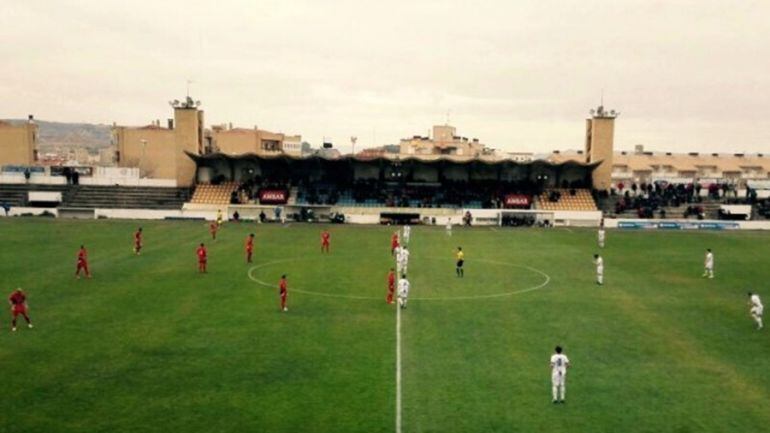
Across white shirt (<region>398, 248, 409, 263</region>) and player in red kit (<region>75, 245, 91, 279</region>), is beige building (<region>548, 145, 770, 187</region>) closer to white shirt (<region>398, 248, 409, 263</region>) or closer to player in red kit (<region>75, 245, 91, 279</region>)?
white shirt (<region>398, 248, 409, 263</region>)

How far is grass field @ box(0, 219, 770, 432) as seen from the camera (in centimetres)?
1527

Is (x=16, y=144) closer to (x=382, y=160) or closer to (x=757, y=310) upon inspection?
(x=382, y=160)

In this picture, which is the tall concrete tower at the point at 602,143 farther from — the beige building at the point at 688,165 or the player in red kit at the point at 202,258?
the player in red kit at the point at 202,258

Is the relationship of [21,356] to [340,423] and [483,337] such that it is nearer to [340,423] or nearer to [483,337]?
[340,423]

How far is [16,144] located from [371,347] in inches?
3410

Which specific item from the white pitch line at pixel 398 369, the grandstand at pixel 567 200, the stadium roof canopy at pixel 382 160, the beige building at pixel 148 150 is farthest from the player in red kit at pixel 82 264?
the beige building at pixel 148 150

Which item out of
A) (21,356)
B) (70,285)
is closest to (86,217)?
(70,285)

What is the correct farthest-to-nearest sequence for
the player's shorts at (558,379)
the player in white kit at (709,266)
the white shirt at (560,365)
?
the player in white kit at (709,266) → the player's shorts at (558,379) → the white shirt at (560,365)

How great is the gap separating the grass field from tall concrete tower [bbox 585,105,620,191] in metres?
35.5

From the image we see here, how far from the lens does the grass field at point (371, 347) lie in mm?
15273

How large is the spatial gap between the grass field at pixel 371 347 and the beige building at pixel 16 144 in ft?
193

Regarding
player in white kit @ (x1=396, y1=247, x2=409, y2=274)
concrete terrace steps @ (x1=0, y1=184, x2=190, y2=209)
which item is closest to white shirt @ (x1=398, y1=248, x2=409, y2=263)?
player in white kit @ (x1=396, y1=247, x2=409, y2=274)

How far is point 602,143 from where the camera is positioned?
7338 centimetres

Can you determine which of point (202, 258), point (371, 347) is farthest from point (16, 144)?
point (371, 347)
